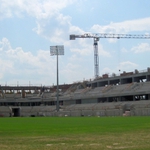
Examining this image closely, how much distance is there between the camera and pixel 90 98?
4035 inches

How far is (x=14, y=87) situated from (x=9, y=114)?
31.0 metres

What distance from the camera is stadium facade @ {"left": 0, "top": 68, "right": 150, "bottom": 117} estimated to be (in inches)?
3007

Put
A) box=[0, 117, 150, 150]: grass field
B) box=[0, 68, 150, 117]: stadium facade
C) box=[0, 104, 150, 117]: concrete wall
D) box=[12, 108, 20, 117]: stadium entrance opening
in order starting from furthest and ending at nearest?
box=[12, 108, 20, 117]: stadium entrance opening
box=[0, 68, 150, 117]: stadium facade
box=[0, 104, 150, 117]: concrete wall
box=[0, 117, 150, 150]: grass field

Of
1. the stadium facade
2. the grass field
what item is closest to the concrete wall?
the stadium facade

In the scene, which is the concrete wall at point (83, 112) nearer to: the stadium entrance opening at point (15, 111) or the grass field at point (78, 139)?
the stadium entrance opening at point (15, 111)

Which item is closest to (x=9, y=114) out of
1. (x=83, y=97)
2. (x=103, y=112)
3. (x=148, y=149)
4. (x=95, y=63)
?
(x=83, y=97)

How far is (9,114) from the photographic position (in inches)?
3954

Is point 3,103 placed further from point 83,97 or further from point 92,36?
point 92,36

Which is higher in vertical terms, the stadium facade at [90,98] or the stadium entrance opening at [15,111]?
the stadium facade at [90,98]

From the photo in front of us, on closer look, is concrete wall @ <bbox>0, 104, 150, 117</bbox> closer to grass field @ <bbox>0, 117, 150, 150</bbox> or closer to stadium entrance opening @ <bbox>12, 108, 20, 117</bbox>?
stadium entrance opening @ <bbox>12, 108, 20, 117</bbox>

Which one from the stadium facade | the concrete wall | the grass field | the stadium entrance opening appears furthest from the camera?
the stadium entrance opening

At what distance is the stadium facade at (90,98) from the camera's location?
7638 cm

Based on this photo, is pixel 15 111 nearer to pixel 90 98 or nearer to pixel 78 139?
pixel 90 98

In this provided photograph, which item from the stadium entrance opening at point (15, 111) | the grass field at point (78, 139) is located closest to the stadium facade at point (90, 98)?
the stadium entrance opening at point (15, 111)
